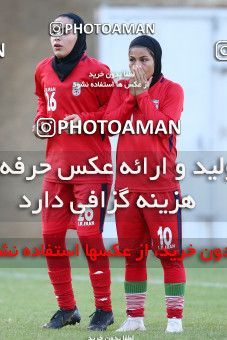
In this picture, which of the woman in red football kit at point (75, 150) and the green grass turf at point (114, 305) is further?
the woman in red football kit at point (75, 150)

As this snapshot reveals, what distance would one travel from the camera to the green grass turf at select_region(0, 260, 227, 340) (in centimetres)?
672

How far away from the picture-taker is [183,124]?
14555 mm

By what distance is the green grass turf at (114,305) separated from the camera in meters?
6.72

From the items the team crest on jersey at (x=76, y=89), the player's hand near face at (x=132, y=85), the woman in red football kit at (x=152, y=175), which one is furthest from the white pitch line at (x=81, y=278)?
the player's hand near face at (x=132, y=85)

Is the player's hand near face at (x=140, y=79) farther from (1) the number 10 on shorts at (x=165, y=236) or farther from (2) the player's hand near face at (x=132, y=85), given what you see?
(1) the number 10 on shorts at (x=165, y=236)

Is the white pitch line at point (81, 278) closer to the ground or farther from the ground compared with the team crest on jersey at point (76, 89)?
closer to the ground

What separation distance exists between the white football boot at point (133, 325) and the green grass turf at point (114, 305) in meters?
0.07

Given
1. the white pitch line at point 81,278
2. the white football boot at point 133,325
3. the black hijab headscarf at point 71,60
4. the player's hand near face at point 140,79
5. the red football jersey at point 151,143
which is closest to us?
the player's hand near face at point 140,79

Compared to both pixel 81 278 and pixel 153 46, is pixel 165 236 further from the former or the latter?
pixel 81 278

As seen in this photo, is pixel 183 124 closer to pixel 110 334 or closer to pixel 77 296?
pixel 77 296

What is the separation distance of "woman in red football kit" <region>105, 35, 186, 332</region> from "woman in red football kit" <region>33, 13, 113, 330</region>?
17 cm

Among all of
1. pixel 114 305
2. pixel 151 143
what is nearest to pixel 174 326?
pixel 151 143

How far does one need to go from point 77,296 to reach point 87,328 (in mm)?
2842

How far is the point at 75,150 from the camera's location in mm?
7016
